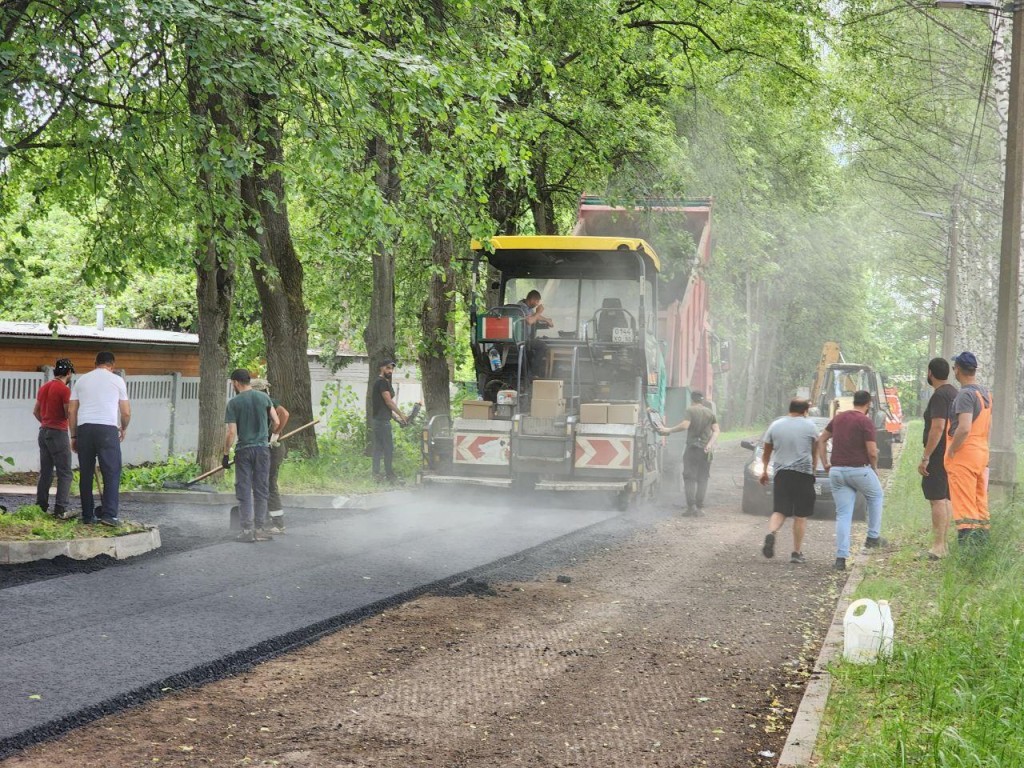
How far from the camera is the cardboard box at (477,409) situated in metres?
16.3

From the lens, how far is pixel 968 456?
10.4 metres

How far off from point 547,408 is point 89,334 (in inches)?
377

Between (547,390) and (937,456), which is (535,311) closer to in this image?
(547,390)

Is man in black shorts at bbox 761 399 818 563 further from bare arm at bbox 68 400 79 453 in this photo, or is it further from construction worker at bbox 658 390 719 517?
bare arm at bbox 68 400 79 453

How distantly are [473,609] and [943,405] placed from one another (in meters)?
4.69

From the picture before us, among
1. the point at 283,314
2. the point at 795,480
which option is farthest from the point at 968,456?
the point at 283,314

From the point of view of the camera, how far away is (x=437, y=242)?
2233 centimetres

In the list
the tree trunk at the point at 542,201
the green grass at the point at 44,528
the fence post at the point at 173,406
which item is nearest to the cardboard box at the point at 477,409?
the green grass at the point at 44,528

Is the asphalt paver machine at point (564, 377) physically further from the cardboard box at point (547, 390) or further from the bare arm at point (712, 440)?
A: the bare arm at point (712, 440)

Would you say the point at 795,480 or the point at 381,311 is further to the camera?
the point at 381,311

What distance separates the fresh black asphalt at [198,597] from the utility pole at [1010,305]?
463 cm

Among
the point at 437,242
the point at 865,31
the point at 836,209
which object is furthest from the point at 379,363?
the point at 836,209

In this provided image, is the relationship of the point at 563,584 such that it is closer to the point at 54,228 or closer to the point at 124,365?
the point at 124,365

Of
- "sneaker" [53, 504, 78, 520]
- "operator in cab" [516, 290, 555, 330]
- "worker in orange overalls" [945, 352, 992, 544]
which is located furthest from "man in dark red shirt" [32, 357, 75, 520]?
"worker in orange overalls" [945, 352, 992, 544]
